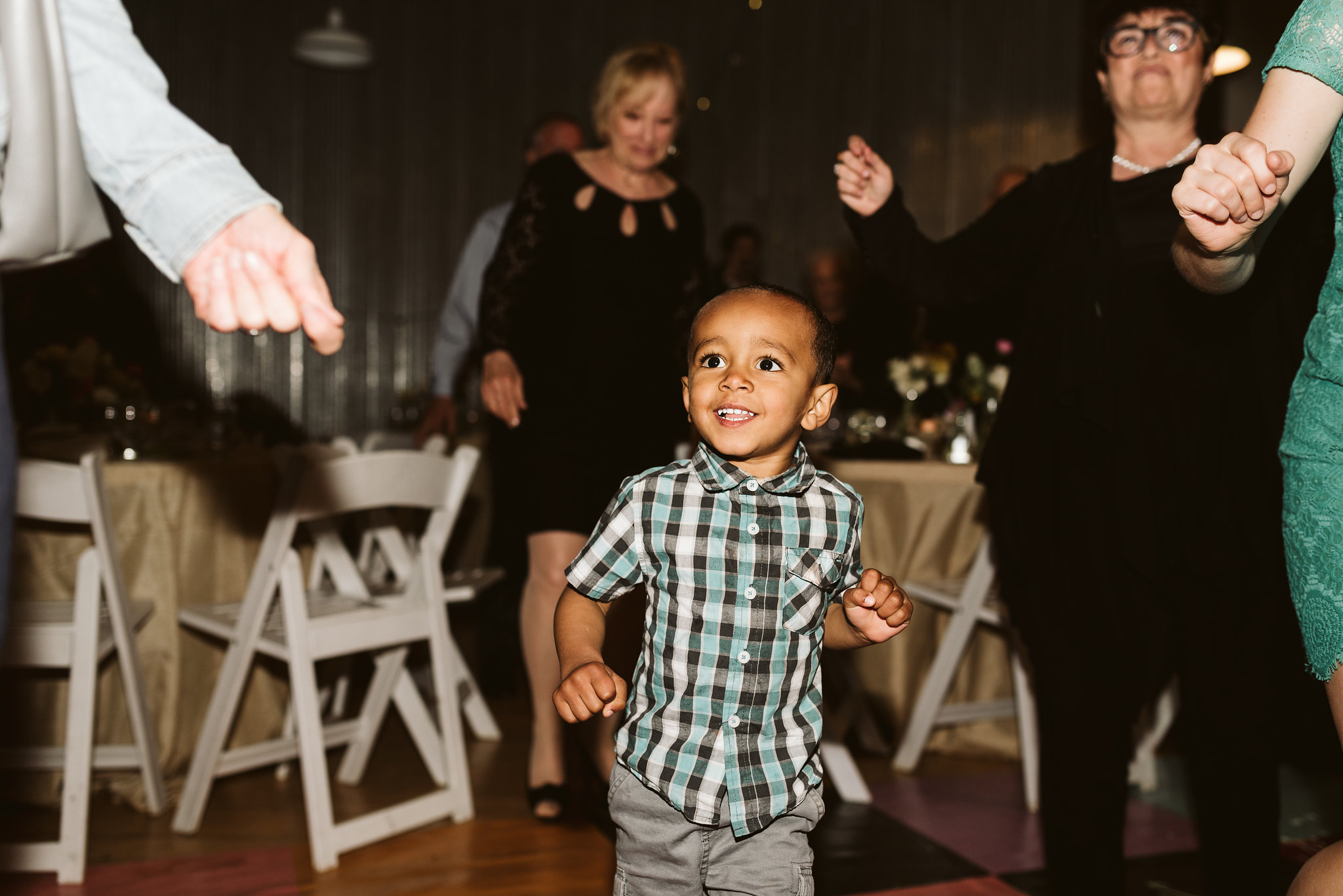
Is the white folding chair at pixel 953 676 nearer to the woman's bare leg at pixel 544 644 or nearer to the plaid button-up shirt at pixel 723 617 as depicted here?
the woman's bare leg at pixel 544 644

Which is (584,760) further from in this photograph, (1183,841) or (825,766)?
(1183,841)

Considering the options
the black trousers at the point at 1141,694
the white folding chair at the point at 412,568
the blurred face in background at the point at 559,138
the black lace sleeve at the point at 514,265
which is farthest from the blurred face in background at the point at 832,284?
the black trousers at the point at 1141,694

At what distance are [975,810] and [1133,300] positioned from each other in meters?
1.47

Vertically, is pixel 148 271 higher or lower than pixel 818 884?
higher

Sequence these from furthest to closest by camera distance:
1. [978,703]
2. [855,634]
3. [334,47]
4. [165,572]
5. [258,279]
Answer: [334,47] → [978,703] → [165,572] → [855,634] → [258,279]

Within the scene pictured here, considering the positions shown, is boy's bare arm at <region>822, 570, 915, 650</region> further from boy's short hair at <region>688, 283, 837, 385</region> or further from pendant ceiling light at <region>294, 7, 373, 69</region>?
pendant ceiling light at <region>294, 7, 373, 69</region>

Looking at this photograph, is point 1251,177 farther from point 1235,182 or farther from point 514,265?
point 514,265

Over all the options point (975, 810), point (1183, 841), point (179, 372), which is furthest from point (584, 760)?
point (179, 372)

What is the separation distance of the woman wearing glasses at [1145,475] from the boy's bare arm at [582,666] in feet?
2.85

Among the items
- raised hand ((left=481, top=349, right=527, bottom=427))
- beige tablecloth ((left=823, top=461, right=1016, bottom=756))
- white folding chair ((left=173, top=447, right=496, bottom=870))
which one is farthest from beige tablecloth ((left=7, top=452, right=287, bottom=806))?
beige tablecloth ((left=823, top=461, right=1016, bottom=756))

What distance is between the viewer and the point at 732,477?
1313 mm

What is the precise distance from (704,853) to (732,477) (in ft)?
1.42

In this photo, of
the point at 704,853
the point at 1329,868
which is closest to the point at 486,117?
the point at 704,853

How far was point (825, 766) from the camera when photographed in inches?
109
